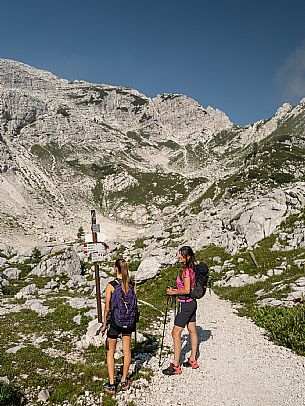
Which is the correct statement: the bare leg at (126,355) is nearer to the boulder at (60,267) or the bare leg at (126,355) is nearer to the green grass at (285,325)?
the green grass at (285,325)

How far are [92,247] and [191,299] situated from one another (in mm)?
4951

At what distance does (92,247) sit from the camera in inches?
490

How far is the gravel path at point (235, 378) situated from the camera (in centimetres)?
770

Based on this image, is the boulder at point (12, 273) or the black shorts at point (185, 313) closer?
the black shorts at point (185, 313)

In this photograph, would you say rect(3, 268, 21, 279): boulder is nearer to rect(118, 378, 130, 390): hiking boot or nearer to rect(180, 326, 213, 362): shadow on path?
rect(180, 326, 213, 362): shadow on path

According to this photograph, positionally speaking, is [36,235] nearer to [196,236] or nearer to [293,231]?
[196,236]

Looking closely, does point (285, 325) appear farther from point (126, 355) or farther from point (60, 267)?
point (60, 267)

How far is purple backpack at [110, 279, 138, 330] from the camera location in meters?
8.02

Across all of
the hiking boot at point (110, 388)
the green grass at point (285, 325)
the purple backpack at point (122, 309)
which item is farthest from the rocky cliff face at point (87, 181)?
the hiking boot at point (110, 388)

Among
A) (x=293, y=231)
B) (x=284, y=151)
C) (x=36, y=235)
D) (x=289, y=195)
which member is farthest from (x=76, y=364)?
(x=284, y=151)

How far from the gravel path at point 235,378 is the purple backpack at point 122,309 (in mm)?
1798

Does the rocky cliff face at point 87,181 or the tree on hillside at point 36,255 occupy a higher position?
the rocky cliff face at point 87,181

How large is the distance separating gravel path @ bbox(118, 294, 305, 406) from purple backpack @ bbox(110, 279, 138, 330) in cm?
180

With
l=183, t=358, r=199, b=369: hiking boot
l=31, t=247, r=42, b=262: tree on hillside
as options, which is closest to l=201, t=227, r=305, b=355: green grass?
l=183, t=358, r=199, b=369: hiking boot
